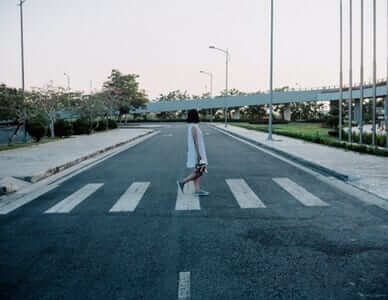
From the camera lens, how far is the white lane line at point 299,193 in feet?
28.0

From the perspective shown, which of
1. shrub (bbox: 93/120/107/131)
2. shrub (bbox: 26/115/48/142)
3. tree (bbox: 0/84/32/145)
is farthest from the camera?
shrub (bbox: 93/120/107/131)

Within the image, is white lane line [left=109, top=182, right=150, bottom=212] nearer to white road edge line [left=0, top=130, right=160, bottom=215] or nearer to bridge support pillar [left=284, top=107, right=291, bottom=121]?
white road edge line [left=0, top=130, right=160, bottom=215]

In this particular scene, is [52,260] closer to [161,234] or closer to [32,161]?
[161,234]

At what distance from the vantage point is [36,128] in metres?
28.4

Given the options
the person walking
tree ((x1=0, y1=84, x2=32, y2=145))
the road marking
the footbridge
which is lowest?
the road marking

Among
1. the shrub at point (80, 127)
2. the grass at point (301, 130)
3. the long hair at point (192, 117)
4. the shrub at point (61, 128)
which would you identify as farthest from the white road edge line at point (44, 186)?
the shrub at point (80, 127)

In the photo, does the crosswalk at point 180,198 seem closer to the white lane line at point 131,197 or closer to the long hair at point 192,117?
the white lane line at point 131,197

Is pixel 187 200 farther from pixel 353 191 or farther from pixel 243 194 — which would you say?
pixel 353 191

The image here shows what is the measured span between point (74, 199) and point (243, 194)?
11.4ft

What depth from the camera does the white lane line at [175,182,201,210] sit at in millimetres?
8102

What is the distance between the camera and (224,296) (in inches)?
163

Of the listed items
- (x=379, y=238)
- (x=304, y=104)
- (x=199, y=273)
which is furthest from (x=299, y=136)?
(x=304, y=104)

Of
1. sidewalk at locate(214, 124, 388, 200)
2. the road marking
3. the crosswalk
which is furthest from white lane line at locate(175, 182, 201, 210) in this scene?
sidewalk at locate(214, 124, 388, 200)

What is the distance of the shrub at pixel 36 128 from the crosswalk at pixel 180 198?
62.3 ft
